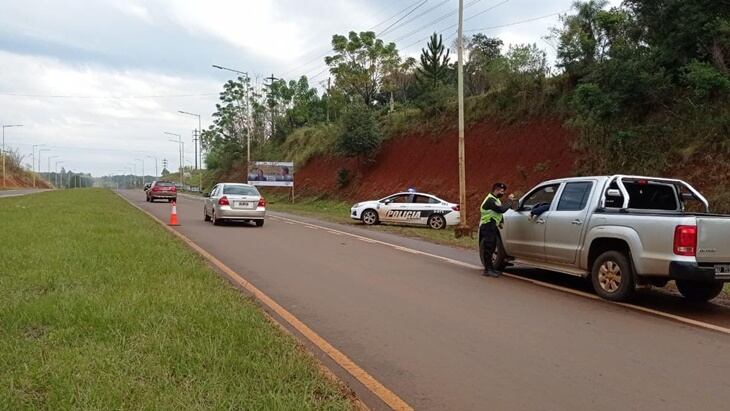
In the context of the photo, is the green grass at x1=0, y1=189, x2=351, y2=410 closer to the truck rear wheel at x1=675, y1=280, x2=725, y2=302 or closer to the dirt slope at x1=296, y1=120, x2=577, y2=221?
the truck rear wheel at x1=675, y1=280, x2=725, y2=302

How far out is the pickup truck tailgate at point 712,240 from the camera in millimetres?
7535

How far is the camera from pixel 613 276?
8.53m

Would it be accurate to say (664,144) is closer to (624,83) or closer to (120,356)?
(624,83)

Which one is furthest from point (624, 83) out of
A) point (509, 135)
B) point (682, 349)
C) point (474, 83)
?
point (474, 83)

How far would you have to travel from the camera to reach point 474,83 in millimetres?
45812

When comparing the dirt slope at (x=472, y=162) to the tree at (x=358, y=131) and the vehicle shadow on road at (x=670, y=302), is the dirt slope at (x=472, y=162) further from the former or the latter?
the vehicle shadow on road at (x=670, y=302)

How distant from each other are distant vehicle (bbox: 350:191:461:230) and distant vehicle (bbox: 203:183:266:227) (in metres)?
4.82

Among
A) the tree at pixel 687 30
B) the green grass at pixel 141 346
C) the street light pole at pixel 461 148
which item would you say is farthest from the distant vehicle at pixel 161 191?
the green grass at pixel 141 346

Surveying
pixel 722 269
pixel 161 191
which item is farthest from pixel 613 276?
pixel 161 191

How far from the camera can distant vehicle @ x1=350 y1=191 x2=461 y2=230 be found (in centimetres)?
2283

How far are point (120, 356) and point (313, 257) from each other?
7.91 m

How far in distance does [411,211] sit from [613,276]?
1482 centimetres

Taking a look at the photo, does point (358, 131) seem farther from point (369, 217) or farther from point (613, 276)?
point (613, 276)

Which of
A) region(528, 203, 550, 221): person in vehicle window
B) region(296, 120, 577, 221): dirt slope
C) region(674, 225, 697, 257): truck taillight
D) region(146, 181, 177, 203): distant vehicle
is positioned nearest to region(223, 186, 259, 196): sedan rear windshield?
region(296, 120, 577, 221): dirt slope
